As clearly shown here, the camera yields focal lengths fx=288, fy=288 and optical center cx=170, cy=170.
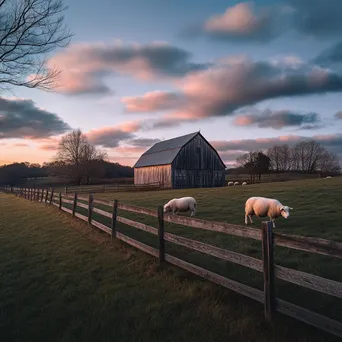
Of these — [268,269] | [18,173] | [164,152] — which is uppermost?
[164,152]

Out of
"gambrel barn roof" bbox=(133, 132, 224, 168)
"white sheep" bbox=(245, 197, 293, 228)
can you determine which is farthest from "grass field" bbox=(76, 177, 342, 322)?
"gambrel barn roof" bbox=(133, 132, 224, 168)

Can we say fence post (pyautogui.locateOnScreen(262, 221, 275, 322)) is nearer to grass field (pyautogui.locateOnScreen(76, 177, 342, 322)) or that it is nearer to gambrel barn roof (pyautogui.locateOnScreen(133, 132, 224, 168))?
grass field (pyautogui.locateOnScreen(76, 177, 342, 322))

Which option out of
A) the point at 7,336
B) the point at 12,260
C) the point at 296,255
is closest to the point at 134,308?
the point at 7,336

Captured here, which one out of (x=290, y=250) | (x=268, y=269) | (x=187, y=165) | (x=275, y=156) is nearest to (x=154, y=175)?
(x=187, y=165)

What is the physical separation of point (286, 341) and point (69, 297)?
3.64m

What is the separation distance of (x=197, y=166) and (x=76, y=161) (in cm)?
3367

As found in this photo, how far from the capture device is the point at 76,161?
65688mm

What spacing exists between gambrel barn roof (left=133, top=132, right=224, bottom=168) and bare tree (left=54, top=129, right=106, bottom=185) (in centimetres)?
1856

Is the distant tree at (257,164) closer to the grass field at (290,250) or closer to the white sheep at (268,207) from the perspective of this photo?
the grass field at (290,250)

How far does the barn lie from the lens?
42.2 m

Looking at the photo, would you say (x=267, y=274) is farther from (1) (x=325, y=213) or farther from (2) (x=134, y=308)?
(1) (x=325, y=213)

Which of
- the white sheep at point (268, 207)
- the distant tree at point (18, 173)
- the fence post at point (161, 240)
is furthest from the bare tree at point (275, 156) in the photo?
the fence post at point (161, 240)

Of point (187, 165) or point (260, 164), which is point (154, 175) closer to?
point (187, 165)

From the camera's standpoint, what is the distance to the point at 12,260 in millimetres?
7797
